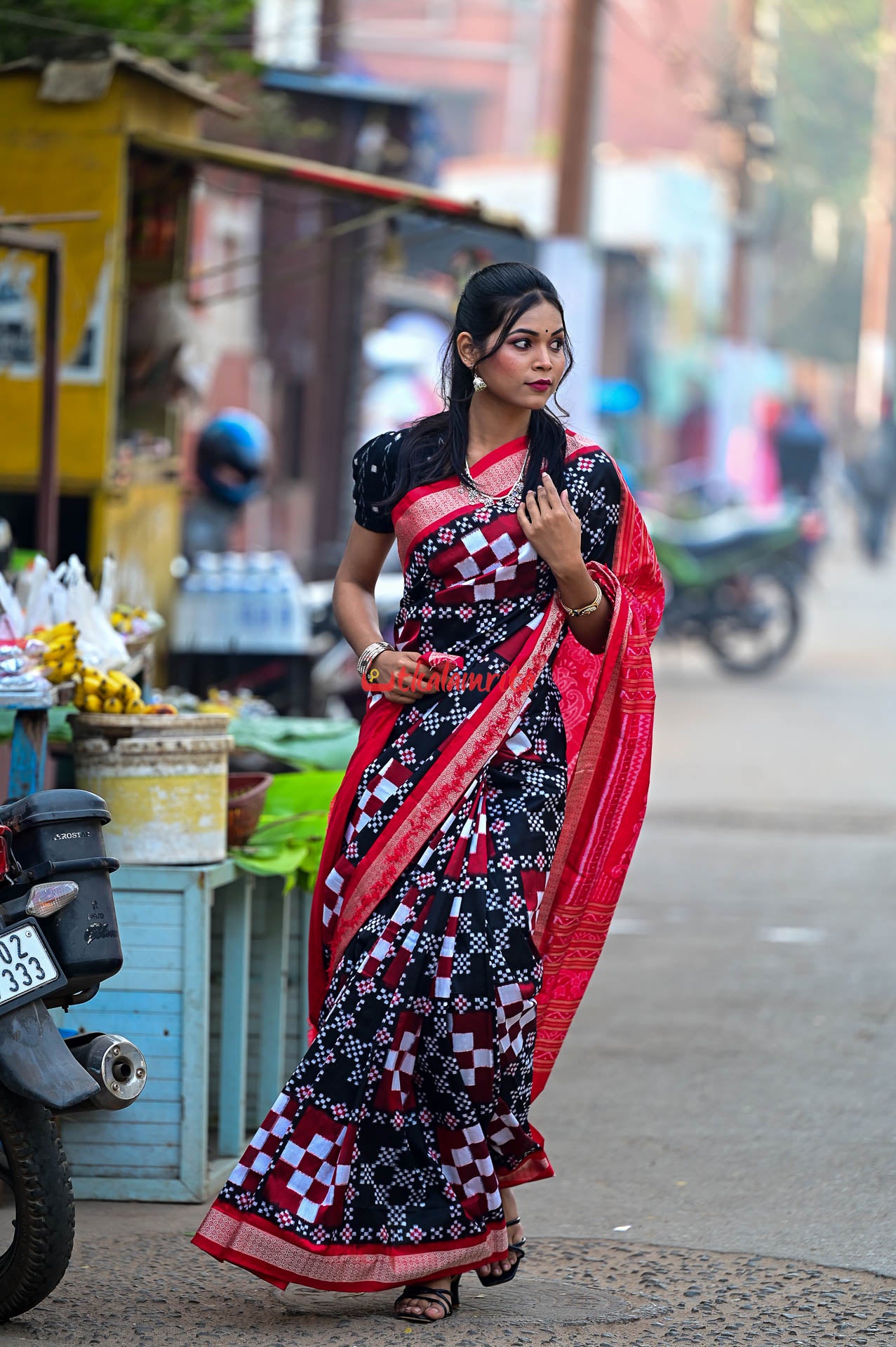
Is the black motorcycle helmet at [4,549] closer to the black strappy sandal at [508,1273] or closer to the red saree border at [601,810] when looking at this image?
the red saree border at [601,810]

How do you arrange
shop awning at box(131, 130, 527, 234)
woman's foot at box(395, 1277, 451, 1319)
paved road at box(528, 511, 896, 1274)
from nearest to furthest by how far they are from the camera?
woman's foot at box(395, 1277, 451, 1319)
paved road at box(528, 511, 896, 1274)
shop awning at box(131, 130, 527, 234)

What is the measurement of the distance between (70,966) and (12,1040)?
0.16m

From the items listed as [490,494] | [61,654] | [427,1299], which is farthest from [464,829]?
[61,654]

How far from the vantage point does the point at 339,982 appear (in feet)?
11.5

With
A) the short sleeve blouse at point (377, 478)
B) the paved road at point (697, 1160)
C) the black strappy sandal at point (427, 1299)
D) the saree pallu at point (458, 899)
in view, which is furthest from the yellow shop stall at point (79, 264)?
the black strappy sandal at point (427, 1299)

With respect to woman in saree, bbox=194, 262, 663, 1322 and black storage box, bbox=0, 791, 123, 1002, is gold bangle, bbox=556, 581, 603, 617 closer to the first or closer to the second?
woman in saree, bbox=194, 262, 663, 1322

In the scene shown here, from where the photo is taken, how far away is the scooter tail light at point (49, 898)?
11.0ft

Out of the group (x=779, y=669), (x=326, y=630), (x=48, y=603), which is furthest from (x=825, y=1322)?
(x=779, y=669)

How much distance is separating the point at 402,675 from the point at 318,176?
3588 millimetres

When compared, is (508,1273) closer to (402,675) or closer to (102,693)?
(402,675)

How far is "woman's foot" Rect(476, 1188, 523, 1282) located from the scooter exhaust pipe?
0.68 meters

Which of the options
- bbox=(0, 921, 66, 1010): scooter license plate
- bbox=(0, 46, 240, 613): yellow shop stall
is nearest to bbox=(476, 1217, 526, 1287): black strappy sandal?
bbox=(0, 921, 66, 1010): scooter license plate

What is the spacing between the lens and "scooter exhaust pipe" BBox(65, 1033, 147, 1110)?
342 centimetres

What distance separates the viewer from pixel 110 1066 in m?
3.46
